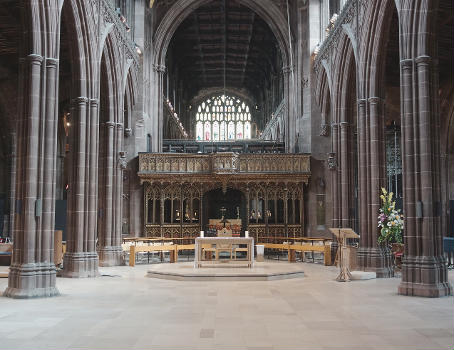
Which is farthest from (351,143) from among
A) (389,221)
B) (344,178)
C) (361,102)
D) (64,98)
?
(64,98)

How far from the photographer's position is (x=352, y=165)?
68.8 feet

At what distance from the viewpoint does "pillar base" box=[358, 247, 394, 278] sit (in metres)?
16.2

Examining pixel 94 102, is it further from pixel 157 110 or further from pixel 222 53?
pixel 222 53

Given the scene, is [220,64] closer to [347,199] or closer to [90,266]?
[347,199]

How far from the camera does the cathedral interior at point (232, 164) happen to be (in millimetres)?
12023

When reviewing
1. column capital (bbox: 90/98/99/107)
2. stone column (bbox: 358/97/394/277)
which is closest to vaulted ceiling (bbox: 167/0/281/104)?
column capital (bbox: 90/98/99/107)

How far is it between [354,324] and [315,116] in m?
18.2

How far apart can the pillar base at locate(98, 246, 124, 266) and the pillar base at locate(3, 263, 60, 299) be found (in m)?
8.00

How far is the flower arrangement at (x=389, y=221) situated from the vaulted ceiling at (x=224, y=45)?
19.2 metres

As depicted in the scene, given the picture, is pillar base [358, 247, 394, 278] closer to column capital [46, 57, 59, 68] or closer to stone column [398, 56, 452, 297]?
stone column [398, 56, 452, 297]

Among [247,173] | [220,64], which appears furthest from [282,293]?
[220,64]

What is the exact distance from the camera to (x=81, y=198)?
52.8ft

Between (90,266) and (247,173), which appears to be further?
(247,173)

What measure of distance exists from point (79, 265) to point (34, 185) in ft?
14.7
